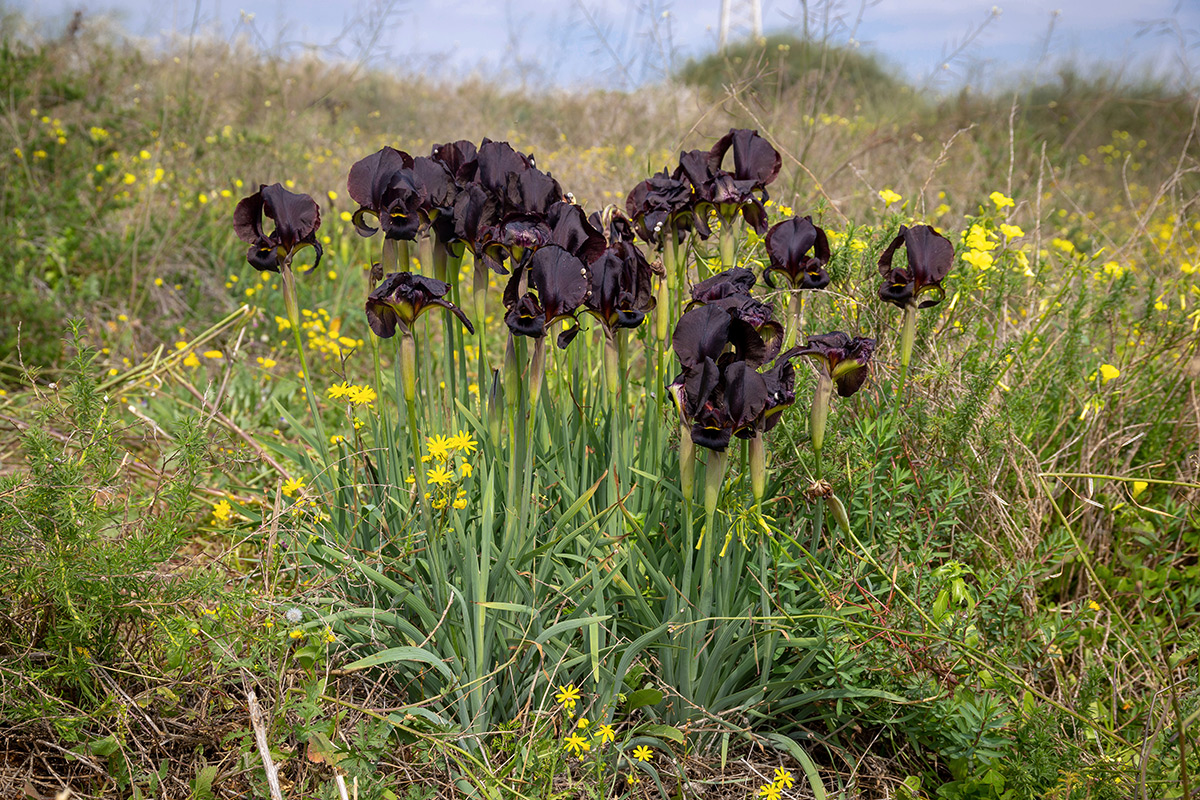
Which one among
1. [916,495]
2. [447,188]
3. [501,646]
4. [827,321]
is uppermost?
[447,188]

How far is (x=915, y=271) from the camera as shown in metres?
1.90

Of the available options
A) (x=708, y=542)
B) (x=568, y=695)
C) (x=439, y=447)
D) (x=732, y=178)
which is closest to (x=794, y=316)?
(x=732, y=178)

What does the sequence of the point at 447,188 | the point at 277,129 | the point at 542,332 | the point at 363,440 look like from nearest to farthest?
the point at 542,332 → the point at 447,188 → the point at 363,440 → the point at 277,129

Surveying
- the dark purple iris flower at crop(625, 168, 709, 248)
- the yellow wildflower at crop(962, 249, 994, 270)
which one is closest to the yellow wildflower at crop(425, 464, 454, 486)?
the dark purple iris flower at crop(625, 168, 709, 248)

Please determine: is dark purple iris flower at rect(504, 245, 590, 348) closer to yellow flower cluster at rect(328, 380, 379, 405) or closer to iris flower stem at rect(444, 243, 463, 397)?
iris flower stem at rect(444, 243, 463, 397)

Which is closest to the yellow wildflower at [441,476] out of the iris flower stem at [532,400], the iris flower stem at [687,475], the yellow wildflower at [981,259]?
the iris flower stem at [532,400]

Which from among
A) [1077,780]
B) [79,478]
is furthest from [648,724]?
[79,478]

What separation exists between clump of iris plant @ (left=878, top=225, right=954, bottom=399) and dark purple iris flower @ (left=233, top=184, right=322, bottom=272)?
1376 mm

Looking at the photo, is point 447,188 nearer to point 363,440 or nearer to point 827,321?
point 363,440

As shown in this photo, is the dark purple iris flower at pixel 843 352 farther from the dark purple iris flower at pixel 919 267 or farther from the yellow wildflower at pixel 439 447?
the yellow wildflower at pixel 439 447

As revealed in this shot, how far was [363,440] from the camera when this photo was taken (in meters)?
2.47

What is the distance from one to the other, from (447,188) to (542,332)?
0.52m

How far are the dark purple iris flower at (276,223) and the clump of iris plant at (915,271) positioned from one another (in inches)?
54.2

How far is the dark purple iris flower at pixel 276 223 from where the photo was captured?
1.86 metres
